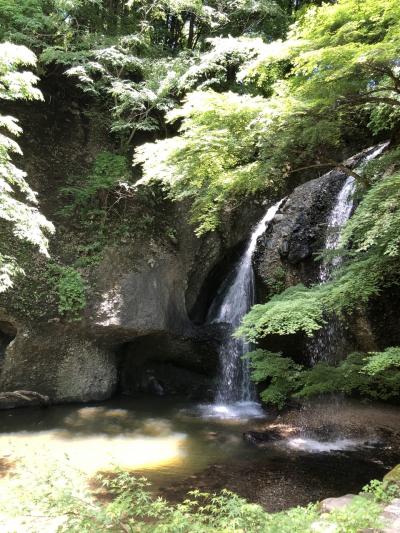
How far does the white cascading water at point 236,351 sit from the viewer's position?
1060 centimetres

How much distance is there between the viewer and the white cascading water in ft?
34.8

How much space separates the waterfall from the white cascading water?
6.30 feet

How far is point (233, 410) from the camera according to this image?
33.9 feet

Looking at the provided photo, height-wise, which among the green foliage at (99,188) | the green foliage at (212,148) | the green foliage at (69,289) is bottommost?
the green foliage at (69,289)

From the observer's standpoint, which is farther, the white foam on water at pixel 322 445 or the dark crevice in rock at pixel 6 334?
the dark crevice in rock at pixel 6 334

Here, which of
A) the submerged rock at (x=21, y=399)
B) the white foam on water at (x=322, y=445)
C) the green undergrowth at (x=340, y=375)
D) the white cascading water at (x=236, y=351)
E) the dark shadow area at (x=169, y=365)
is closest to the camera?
the green undergrowth at (x=340, y=375)

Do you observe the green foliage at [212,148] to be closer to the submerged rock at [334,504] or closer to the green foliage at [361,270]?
the green foliage at [361,270]

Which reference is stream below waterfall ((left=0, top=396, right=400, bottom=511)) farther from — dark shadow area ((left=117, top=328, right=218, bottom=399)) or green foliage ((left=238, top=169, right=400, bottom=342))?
green foliage ((left=238, top=169, right=400, bottom=342))

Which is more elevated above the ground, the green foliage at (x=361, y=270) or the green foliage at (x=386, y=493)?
the green foliage at (x=361, y=270)

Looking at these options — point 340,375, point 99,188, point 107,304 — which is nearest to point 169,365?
point 107,304

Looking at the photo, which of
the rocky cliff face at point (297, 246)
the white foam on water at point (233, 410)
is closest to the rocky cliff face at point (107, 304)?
the white foam on water at point (233, 410)

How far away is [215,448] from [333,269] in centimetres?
433

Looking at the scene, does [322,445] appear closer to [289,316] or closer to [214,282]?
[289,316]

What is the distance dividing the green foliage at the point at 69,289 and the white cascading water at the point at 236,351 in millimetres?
4151
